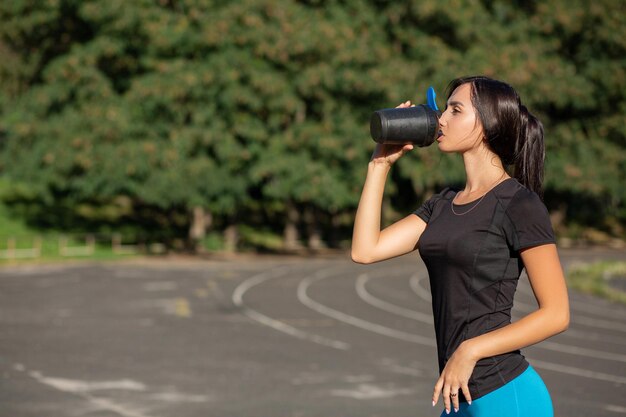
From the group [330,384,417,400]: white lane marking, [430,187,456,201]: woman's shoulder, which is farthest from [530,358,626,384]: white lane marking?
[430,187,456,201]: woman's shoulder

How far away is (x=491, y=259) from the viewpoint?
2.88 metres

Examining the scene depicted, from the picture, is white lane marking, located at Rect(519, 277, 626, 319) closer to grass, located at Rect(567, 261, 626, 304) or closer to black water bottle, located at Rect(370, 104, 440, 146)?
grass, located at Rect(567, 261, 626, 304)

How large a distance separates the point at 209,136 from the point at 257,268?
5.95 metres

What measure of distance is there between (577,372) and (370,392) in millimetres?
3159

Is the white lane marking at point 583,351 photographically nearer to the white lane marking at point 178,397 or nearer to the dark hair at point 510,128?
the white lane marking at point 178,397

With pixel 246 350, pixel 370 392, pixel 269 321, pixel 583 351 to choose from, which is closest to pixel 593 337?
pixel 583 351

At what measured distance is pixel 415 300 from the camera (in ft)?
68.2

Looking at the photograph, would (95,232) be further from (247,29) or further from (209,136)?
(247,29)

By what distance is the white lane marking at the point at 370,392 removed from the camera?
10.0 m

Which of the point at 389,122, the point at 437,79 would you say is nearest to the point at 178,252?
the point at 437,79

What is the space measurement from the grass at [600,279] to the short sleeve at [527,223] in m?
18.9

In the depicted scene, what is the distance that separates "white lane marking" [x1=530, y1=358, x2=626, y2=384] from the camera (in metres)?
11.5

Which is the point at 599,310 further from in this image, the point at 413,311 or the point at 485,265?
the point at 485,265

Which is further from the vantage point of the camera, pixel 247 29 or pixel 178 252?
pixel 178 252
